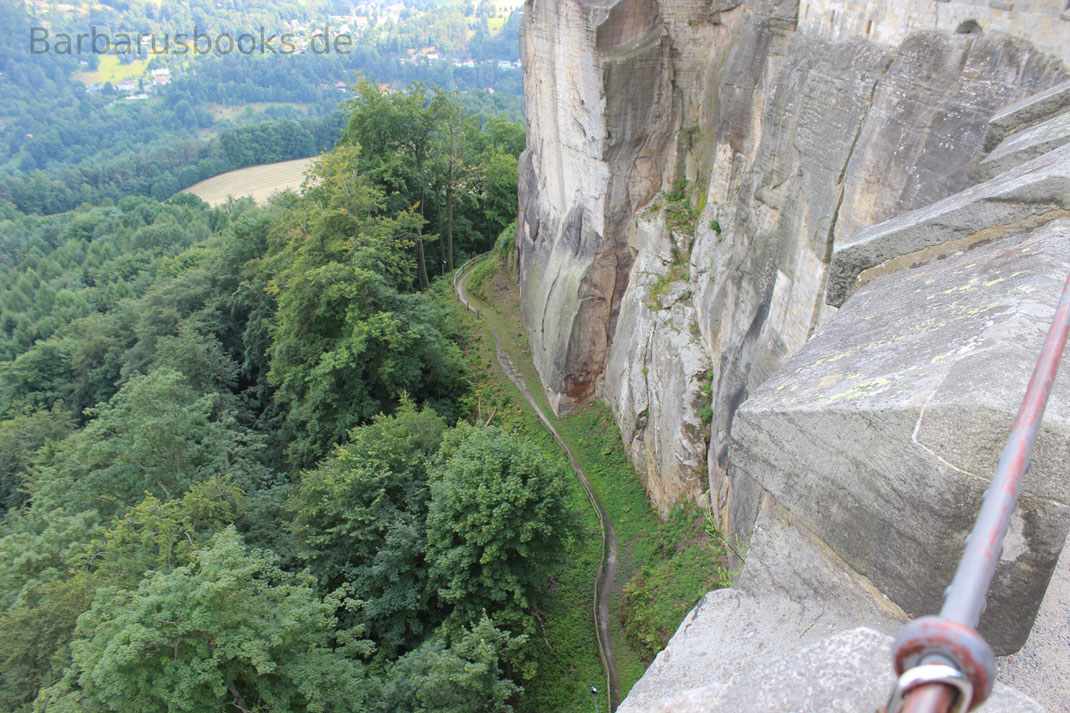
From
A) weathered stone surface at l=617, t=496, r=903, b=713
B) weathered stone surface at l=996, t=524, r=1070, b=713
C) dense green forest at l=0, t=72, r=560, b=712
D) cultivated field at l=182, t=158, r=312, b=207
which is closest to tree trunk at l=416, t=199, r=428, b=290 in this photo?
dense green forest at l=0, t=72, r=560, b=712

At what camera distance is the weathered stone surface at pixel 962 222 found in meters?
3.61

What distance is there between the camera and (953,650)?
43.7 inches

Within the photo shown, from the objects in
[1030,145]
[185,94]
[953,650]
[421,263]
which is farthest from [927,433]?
[185,94]

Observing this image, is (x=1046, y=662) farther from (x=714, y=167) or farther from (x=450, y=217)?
(x=450, y=217)

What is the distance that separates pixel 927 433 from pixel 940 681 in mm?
1564

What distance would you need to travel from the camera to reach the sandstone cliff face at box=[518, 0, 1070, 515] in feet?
24.0

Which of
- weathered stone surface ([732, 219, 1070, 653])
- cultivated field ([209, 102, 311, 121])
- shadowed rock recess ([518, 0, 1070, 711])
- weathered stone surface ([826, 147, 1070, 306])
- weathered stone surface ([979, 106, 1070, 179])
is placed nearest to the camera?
weathered stone surface ([732, 219, 1070, 653])

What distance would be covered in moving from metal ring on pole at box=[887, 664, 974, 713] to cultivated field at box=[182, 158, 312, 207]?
253ft

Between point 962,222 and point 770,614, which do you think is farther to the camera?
point 962,222

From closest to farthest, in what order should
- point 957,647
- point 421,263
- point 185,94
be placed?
point 957,647 < point 421,263 < point 185,94

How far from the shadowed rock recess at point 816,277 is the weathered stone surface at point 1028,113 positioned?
0.03 m

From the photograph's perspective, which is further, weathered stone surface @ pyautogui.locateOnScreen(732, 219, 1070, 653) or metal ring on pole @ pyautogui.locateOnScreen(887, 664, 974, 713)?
weathered stone surface @ pyautogui.locateOnScreen(732, 219, 1070, 653)

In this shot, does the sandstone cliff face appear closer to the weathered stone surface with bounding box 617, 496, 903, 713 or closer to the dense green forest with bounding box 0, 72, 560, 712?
the dense green forest with bounding box 0, 72, 560, 712

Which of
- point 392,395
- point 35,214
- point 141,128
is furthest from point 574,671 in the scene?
point 141,128
